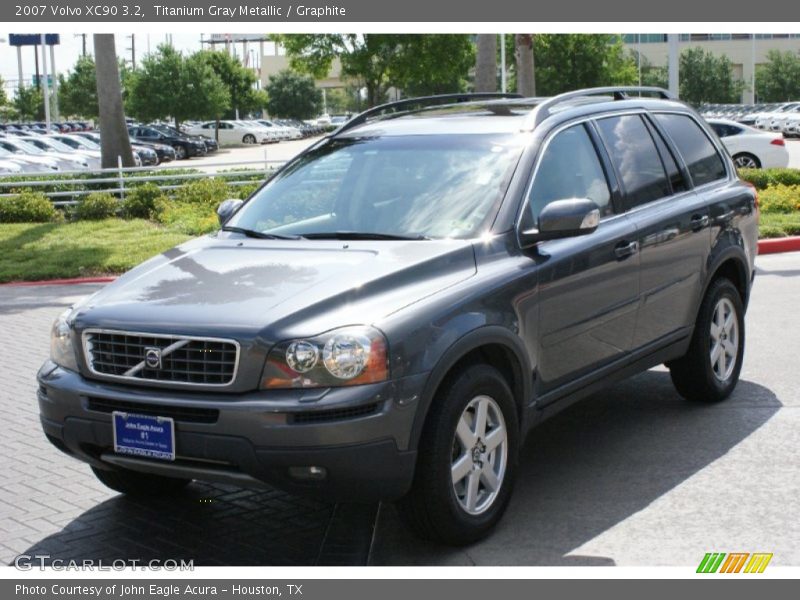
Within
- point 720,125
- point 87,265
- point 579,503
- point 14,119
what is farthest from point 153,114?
point 579,503

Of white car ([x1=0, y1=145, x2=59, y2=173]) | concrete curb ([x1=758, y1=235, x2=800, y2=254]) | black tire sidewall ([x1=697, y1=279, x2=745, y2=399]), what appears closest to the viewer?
black tire sidewall ([x1=697, y1=279, x2=745, y2=399])

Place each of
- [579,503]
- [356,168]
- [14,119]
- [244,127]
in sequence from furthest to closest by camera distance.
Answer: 1. [14,119]
2. [244,127]
3. [356,168]
4. [579,503]

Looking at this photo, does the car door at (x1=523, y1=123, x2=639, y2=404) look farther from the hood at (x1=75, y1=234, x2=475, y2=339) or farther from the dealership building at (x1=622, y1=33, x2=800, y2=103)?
the dealership building at (x1=622, y1=33, x2=800, y2=103)

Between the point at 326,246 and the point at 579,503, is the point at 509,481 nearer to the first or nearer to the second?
the point at 579,503

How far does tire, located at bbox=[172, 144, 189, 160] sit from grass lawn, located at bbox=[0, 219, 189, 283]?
121 ft

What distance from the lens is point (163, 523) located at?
5.54 meters

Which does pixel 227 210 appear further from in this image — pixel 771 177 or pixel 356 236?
pixel 771 177

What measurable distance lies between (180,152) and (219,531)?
52.7 meters

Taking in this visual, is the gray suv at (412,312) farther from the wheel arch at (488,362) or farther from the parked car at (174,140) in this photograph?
the parked car at (174,140)

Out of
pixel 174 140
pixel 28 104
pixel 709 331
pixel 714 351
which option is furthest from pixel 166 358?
pixel 28 104

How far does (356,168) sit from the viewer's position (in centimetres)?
618

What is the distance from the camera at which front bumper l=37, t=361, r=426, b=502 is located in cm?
449

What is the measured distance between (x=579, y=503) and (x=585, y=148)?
1900 mm

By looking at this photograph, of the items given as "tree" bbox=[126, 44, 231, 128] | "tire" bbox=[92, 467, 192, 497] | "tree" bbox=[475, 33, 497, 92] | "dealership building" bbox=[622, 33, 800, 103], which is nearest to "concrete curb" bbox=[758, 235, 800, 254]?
"tree" bbox=[475, 33, 497, 92]
